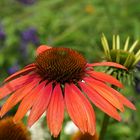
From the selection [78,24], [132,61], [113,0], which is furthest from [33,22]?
[132,61]

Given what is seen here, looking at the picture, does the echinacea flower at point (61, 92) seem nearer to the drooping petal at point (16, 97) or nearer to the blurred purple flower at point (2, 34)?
the drooping petal at point (16, 97)

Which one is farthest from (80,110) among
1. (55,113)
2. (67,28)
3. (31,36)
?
(67,28)

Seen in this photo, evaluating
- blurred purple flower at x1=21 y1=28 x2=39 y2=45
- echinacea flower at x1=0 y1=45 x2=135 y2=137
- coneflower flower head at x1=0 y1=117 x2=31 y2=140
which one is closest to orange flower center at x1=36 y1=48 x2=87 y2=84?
echinacea flower at x1=0 y1=45 x2=135 y2=137

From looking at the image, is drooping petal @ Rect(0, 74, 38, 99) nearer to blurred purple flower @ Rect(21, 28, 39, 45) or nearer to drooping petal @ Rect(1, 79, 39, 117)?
drooping petal @ Rect(1, 79, 39, 117)

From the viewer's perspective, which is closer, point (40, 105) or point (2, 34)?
point (40, 105)

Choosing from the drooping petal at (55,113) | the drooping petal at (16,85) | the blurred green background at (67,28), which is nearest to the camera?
the drooping petal at (55,113)

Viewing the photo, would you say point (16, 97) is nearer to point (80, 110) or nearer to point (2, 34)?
point (80, 110)

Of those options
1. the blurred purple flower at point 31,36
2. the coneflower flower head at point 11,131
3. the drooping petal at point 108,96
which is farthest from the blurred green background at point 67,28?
the drooping petal at point 108,96
